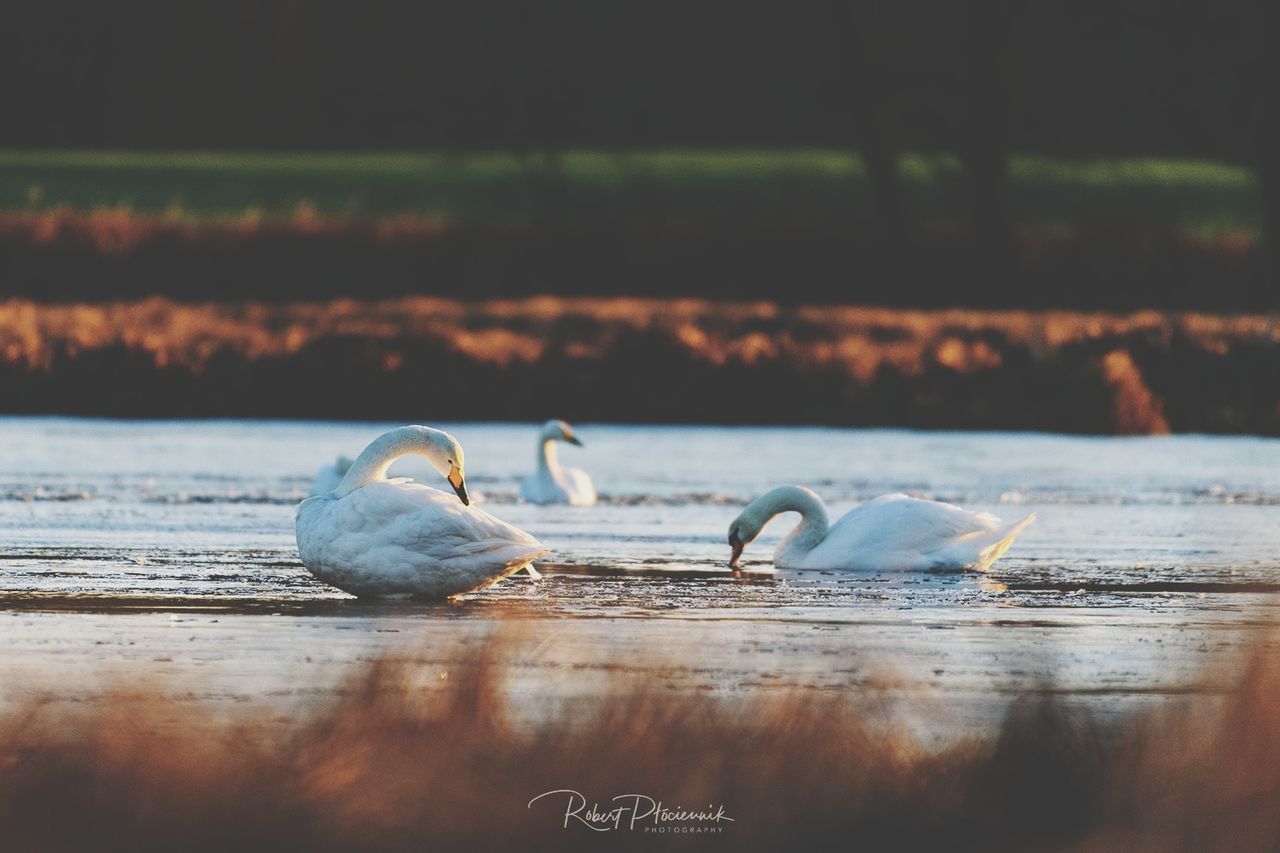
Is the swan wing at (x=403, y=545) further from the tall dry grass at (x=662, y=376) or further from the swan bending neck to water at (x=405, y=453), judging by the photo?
the tall dry grass at (x=662, y=376)

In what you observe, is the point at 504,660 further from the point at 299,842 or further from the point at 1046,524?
the point at 1046,524

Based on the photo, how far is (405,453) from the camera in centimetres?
1156

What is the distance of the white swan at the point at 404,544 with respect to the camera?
10727 mm

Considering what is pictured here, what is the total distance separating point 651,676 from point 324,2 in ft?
184

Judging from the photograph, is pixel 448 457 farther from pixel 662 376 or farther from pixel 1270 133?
pixel 1270 133

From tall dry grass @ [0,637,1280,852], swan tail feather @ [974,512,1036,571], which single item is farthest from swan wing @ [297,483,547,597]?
tall dry grass @ [0,637,1280,852]

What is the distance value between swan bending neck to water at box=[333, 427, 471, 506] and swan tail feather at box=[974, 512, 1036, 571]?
2859 millimetres

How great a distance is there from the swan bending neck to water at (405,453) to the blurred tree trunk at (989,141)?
27.2 m

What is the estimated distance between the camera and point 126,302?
3759 centimetres

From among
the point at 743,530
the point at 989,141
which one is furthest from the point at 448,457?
the point at 989,141

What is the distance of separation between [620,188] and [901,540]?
47.9 meters

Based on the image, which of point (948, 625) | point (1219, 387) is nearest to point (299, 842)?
point (948, 625)

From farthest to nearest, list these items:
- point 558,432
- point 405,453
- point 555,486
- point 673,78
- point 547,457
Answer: point 673,78, point 558,432, point 547,457, point 555,486, point 405,453

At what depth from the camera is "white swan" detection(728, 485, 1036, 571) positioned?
1276 cm
